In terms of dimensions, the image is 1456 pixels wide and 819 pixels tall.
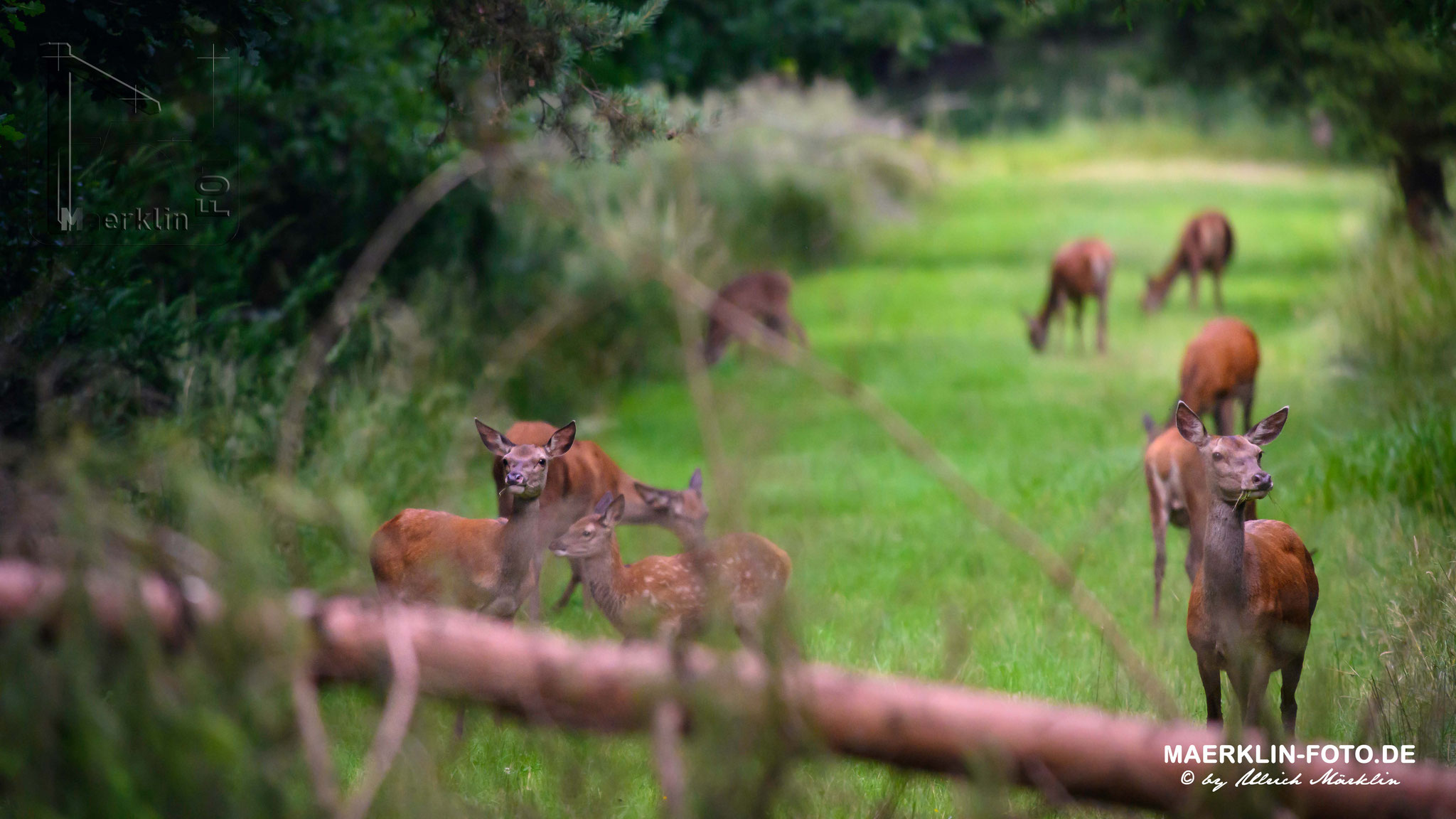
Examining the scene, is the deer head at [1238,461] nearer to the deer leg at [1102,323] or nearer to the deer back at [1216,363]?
the deer back at [1216,363]

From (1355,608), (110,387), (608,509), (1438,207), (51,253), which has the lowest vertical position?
(1355,608)

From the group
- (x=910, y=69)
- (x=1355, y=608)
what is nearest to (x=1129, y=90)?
(x=910, y=69)

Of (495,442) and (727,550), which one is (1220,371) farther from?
(495,442)

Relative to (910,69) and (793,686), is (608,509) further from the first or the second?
(910,69)

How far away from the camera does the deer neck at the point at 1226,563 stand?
460 cm

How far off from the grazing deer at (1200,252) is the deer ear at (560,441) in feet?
41.5

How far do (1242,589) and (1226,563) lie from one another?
0.35 ft

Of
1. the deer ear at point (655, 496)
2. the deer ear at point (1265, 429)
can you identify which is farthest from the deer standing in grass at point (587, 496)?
the deer ear at point (1265, 429)

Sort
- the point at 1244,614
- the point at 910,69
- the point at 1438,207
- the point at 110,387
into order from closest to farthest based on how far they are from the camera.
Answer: the point at 1244,614 < the point at 110,387 < the point at 1438,207 < the point at 910,69

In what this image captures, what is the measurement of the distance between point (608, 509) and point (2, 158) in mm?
2957

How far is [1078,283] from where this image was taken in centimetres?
1468

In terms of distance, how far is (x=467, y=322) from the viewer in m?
11.2

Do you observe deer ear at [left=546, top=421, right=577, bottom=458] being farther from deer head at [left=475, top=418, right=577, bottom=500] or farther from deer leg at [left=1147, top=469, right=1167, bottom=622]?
deer leg at [left=1147, top=469, right=1167, bottom=622]

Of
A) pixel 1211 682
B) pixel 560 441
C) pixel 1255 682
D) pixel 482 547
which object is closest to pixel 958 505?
pixel 560 441
